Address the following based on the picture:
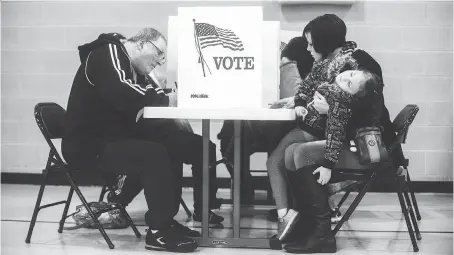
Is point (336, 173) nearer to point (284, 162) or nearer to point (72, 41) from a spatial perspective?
point (284, 162)

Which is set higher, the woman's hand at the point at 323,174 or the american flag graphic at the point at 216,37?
the american flag graphic at the point at 216,37

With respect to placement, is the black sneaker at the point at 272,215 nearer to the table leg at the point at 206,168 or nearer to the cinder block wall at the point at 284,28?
the table leg at the point at 206,168

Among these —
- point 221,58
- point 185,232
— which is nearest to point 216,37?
point 221,58

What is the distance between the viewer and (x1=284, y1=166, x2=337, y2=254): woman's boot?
103 inches

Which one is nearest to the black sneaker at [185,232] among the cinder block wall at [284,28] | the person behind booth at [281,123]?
the person behind booth at [281,123]

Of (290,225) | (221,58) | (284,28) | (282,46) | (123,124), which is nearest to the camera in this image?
(221,58)

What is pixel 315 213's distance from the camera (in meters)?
2.60

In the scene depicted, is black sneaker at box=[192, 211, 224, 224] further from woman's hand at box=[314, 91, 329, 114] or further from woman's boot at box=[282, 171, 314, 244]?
woman's hand at box=[314, 91, 329, 114]

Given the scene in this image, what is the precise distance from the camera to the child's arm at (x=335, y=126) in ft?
8.28

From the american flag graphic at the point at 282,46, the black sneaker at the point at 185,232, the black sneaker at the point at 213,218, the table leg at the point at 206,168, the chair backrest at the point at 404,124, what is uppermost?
the american flag graphic at the point at 282,46

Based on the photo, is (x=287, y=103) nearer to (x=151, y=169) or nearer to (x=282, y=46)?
(x=282, y=46)

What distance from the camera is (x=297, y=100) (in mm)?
2850

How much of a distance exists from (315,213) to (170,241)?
65 centimetres

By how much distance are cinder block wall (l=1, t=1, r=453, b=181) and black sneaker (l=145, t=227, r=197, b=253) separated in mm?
2064
